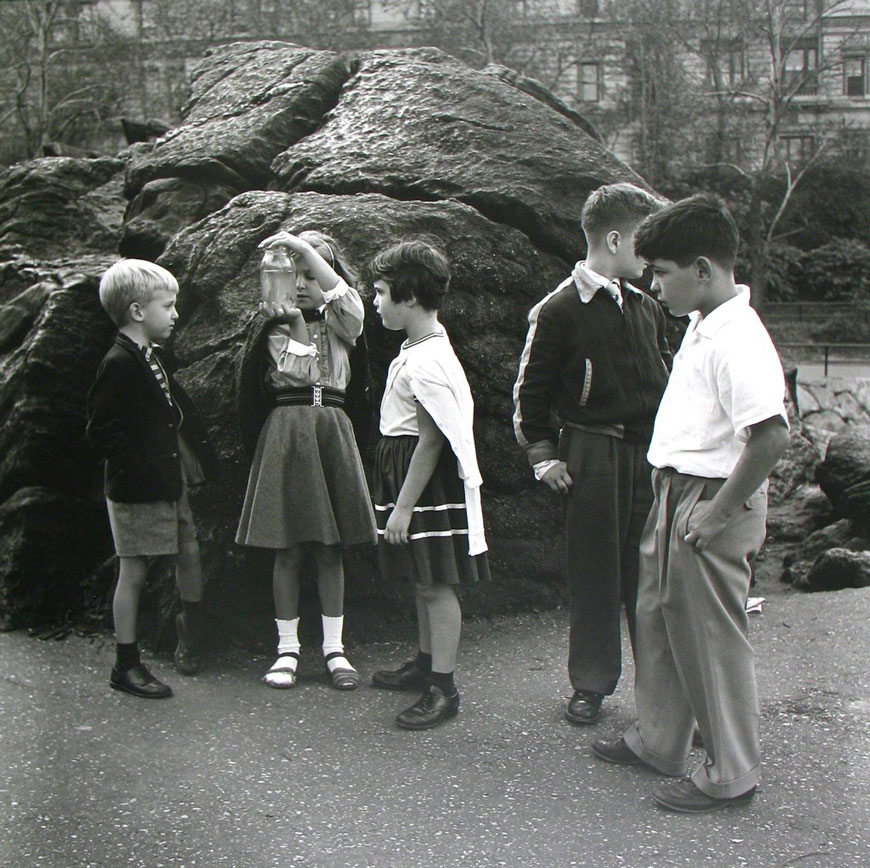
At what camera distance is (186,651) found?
430cm

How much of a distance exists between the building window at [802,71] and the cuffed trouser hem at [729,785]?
57.6 ft

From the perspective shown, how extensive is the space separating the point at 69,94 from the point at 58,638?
26072 millimetres

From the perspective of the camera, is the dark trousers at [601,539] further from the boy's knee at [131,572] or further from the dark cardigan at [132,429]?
the boy's knee at [131,572]

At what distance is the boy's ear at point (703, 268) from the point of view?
3.08 meters

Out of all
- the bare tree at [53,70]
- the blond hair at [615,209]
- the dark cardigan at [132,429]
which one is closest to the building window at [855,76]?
the blond hair at [615,209]

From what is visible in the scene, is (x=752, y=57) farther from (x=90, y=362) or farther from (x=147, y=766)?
(x=147, y=766)

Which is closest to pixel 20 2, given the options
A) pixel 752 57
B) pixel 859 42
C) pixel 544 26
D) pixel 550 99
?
pixel 544 26

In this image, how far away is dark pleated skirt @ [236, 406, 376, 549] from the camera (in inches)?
160

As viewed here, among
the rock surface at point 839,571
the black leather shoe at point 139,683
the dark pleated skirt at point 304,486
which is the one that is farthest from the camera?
the rock surface at point 839,571

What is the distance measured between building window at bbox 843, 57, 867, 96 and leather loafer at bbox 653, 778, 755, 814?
13406 millimetres

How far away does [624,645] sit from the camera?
4594 mm

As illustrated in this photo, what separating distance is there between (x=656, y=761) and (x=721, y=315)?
130 centimetres

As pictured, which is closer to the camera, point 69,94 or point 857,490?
point 857,490

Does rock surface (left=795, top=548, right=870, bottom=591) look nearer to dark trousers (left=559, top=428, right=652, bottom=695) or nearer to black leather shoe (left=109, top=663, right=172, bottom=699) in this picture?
dark trousers (left=559, top=428, right=652, bottom=695)
